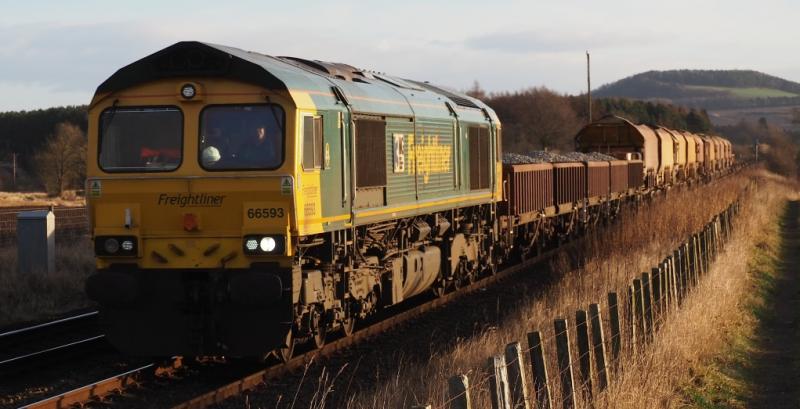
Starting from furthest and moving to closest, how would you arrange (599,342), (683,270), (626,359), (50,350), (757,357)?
1. (683,270)
2. (757,357)
3. (50,350)
4. (626,359)
5. (599,342)

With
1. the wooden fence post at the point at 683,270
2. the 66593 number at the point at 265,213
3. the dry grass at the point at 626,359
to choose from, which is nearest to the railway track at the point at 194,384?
the dry grass at the point at 626,359

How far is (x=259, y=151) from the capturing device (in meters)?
10.8

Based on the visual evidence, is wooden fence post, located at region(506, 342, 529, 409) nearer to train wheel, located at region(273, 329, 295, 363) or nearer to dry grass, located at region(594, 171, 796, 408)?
dry grass, located at region(594, 171, 796, 408)

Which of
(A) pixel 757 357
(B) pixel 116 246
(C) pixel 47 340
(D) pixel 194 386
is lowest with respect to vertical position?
(A) pixel 757 357

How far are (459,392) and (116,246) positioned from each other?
6259mm

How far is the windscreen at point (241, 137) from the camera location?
10.7 meters

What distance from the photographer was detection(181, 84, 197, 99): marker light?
10.9m

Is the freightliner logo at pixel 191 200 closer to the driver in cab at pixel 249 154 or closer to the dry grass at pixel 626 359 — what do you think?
the driver in cab at pixel 249 154

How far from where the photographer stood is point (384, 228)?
45.0 feet

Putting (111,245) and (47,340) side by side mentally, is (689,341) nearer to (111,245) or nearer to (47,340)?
(111,245)

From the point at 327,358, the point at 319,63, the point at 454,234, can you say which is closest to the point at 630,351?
the point at 327,358

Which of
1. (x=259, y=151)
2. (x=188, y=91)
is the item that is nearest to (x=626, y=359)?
(x=259, y=151)

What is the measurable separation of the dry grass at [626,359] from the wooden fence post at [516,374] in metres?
0.37

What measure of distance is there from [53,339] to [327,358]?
3837 mm
